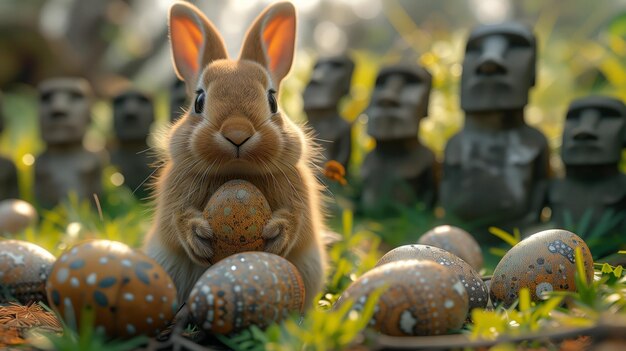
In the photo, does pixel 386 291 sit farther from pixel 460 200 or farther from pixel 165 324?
pixel 460 200

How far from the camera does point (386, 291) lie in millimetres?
2230

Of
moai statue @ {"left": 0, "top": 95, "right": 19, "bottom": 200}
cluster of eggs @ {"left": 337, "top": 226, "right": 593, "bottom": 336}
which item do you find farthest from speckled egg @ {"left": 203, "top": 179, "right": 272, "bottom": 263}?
moai statue @ {"left": 0, "top": 95, "right": 19, "bottom": 200}

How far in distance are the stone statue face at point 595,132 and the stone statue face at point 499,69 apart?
1.16 ft

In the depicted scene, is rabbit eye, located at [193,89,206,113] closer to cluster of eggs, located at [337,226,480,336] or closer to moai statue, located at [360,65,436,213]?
cluster of eggs, located at [337,226,480,336]

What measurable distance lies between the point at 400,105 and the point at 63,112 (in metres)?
2.30

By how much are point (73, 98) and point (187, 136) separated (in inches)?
113

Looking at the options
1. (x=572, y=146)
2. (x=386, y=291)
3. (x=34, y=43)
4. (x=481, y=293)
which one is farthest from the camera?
(x=34, y=43)

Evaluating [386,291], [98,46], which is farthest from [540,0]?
[386,291]

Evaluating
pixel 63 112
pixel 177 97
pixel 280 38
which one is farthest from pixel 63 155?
pixel 280 38

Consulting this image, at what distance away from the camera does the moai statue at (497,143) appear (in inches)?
161

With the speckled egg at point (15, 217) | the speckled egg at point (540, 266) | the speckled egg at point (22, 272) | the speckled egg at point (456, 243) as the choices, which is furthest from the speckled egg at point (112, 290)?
the speckled egg at point (15, 217)

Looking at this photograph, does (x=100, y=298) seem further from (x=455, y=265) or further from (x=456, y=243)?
(x=456, y=243)

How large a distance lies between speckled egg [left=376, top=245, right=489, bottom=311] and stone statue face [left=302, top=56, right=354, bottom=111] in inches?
96.6

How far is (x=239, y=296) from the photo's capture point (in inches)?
89.0
